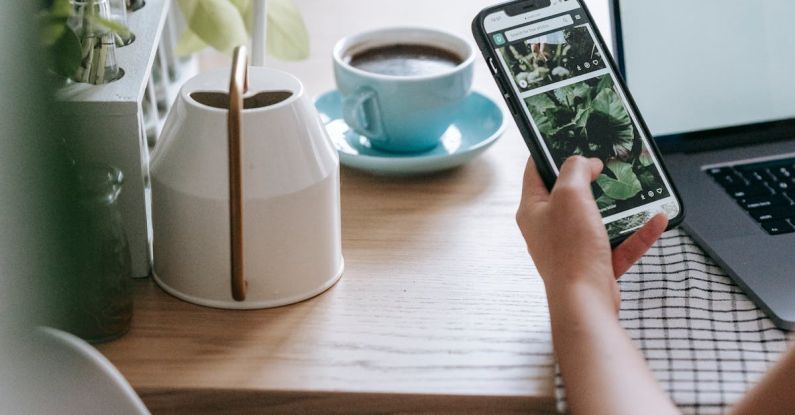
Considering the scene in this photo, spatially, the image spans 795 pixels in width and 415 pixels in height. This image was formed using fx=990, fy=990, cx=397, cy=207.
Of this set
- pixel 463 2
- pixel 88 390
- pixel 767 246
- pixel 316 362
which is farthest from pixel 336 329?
pixel 463 2

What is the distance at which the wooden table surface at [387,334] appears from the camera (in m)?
0.62

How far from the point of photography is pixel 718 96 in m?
0.84

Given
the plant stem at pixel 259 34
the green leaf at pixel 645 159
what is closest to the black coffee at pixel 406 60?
the plant stem at pixel 259 34

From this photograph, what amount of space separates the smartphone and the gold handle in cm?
18

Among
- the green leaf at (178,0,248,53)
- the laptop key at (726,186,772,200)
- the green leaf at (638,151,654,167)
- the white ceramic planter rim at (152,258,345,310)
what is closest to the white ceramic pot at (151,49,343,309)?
the white ceramic planter rim at (152,258,345,310)

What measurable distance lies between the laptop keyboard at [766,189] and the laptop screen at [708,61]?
1.8 inches

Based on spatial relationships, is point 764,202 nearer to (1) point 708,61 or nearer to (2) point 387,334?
(1) point 708,61

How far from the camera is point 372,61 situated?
34.4 inches

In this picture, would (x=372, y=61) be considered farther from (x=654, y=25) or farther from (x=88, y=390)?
(x=88, y=390)

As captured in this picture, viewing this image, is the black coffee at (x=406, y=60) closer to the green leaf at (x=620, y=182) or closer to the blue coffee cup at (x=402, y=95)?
the blue coffee cup at (x=402, y=95)

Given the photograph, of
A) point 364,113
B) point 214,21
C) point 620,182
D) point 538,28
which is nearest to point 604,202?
point 620,182

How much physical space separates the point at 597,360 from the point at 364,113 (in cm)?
35

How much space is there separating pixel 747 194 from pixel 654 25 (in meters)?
0.16

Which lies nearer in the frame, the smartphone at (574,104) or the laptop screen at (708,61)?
the smartphone at (574,104)
